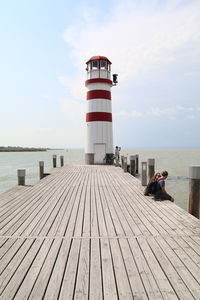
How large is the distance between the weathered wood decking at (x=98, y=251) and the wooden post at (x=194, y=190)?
1.80ft

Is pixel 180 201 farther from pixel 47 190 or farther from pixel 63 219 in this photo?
pixel 63 219

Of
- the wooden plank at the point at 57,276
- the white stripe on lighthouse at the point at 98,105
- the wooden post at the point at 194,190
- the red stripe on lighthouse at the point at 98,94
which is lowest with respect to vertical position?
the wooden plank at the point at 57,276

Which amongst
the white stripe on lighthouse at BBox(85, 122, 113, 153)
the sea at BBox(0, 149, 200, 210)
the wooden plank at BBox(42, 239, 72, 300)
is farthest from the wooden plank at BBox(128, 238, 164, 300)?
the white stripe on lighthouse at BBox(85, 122, 113, 153)

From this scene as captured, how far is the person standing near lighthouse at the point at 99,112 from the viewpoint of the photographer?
20.2 metres

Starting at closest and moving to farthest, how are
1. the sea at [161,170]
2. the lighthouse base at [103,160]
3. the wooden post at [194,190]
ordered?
the wooden post at [194,190] < the sea at [161,170] < the lighthouse base at [103,160]

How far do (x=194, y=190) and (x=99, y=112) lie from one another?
14.6m

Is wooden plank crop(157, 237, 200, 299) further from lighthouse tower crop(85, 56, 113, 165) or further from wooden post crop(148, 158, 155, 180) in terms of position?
lighthouse tower crop(85, 56, 113, 165)

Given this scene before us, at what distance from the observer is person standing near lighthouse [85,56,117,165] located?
66.3 ft

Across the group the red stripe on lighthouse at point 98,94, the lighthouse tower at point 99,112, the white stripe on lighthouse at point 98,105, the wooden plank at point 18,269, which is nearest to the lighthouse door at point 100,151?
the lighthouse tower at point 99,112

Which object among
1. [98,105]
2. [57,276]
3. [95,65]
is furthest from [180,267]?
[95,65]

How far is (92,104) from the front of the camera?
20359 millimetres

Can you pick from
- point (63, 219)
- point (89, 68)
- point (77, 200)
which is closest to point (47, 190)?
point (77, 200)

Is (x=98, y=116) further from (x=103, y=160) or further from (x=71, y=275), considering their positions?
(x=71, y=275)

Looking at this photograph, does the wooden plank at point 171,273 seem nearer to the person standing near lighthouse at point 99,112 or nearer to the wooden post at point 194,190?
the wooden post at point 194,190
